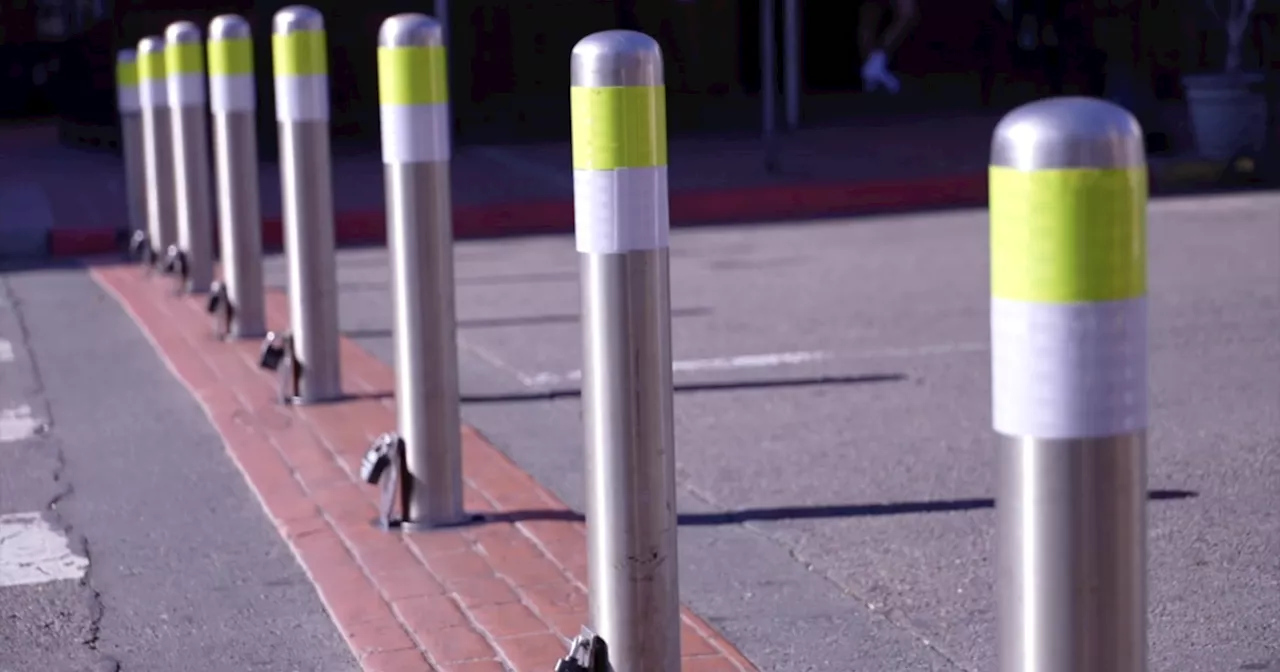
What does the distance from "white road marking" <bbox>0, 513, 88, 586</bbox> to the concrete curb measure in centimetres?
775

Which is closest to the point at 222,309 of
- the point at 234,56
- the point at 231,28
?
the point at 234,56

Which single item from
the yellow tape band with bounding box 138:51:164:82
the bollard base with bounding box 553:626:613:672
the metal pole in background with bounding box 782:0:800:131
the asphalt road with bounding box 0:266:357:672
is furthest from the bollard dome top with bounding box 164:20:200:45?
the metal pole in background with bounding box 782:0:800:131

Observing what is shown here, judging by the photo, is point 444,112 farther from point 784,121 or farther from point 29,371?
point 784,121

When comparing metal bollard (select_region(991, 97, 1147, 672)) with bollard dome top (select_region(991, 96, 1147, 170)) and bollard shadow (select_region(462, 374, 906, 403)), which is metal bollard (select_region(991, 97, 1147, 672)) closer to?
bollard dome top (select_region(991, 96, 1147, 170))

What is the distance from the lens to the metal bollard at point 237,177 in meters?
7.89

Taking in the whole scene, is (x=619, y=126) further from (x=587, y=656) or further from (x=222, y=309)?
(x=222, y=309)

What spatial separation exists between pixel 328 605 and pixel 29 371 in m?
3.91

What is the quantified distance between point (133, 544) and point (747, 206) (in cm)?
929

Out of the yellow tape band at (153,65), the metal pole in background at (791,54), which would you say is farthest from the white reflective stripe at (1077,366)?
the metal pole in background at (791,54)

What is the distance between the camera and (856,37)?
20.8m

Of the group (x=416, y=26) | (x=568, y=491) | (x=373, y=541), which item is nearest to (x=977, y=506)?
(x=568, y=491)

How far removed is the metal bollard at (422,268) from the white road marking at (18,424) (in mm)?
2138

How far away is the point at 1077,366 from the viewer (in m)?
2.44

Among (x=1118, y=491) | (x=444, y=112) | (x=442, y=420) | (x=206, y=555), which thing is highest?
(x=444, y=112)
